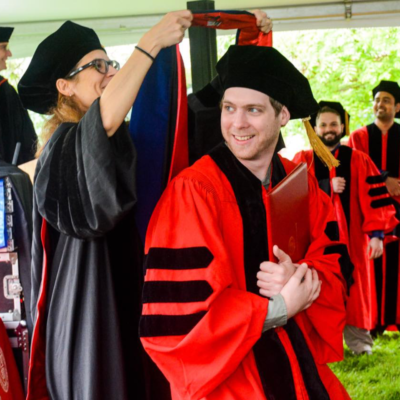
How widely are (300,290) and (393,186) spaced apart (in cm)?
445

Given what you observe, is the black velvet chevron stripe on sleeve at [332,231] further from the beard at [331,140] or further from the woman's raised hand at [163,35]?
the beard at [331,140]

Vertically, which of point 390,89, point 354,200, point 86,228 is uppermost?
point 390,89

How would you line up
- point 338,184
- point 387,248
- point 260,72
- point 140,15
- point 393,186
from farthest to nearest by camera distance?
point 387,248 → point 393,186 → point 338,184 → point 140,15 → point 260,72

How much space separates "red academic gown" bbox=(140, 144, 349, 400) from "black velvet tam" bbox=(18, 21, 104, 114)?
760 millimetres

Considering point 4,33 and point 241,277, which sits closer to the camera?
point 241,277

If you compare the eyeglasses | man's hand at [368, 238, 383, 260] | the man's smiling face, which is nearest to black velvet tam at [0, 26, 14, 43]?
the eyeglasses

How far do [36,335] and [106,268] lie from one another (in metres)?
0.37

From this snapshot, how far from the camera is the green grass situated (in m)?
4.73

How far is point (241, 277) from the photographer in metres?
2.13

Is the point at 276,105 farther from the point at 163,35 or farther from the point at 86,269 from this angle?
the point at 86,269

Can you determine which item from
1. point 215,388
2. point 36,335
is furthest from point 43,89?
point 215,388

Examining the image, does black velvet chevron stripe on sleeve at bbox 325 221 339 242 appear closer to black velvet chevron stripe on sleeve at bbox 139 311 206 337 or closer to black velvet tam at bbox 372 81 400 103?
black velvet chevron stripe on sleeve at bbox 139 311 206 337

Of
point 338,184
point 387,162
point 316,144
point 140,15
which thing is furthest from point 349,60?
point 316,144

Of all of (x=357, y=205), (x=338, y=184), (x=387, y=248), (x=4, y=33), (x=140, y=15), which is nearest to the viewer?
(x=4, y=33)
